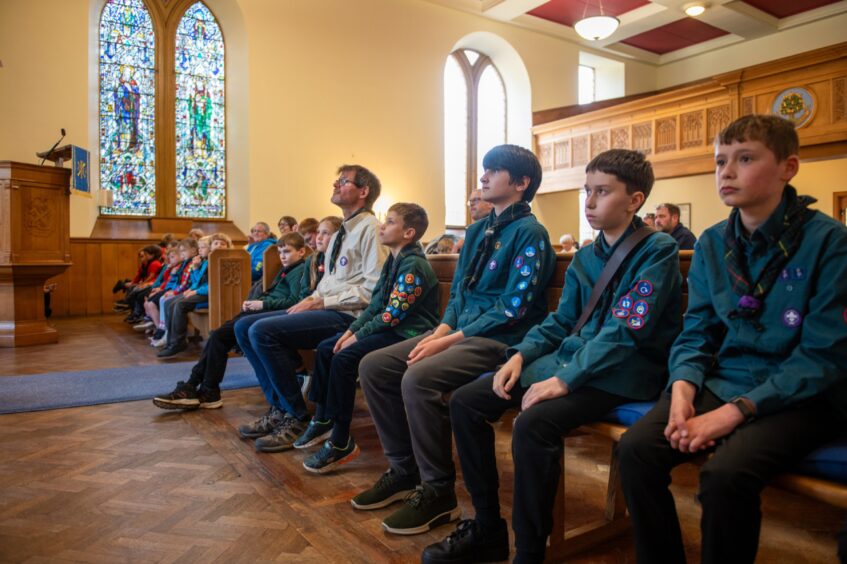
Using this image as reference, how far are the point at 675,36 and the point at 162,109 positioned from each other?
31.8 ft

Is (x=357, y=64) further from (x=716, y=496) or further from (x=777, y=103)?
(x=716, y=496)

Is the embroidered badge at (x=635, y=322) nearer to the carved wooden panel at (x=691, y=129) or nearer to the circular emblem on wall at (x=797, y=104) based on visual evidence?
the circular emblem on wall at (x=797, y=104)

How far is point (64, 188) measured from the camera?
6.16 meters

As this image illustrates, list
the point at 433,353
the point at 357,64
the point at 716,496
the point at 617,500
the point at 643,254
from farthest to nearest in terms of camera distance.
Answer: the point at 357,64 → the point at 433,353 → the point at 617,500 → the point at 643,254 → the point at 716,496

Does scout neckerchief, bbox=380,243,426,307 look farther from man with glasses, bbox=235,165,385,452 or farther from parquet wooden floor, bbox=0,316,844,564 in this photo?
parquet wooden floor, bbox=0,316,844,564

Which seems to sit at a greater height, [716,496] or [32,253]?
[32,253]

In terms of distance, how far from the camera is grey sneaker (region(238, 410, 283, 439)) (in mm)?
2977

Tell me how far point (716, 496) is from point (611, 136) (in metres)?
10.1

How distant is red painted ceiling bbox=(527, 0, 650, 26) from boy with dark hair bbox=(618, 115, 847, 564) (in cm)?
1064

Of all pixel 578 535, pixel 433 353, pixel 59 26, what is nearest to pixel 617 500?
pixel 578 535

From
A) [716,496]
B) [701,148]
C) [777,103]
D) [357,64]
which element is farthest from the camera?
[357,64]

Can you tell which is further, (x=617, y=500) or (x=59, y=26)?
(x=59, y=26)

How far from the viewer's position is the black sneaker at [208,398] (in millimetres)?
3500

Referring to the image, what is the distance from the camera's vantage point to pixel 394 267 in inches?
105
